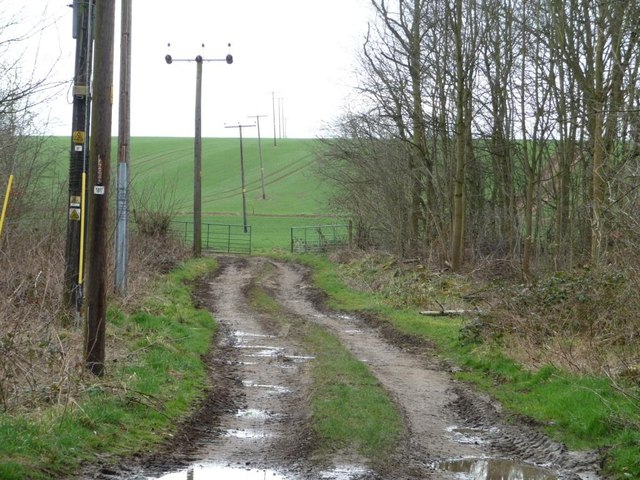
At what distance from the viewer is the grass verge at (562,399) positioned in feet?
28.3

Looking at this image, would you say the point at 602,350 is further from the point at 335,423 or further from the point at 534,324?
the point at 335,423

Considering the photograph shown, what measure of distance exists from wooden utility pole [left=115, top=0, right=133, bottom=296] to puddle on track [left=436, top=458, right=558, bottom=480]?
1093 cm

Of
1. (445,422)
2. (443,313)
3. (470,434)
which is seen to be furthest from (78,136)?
(443,313)

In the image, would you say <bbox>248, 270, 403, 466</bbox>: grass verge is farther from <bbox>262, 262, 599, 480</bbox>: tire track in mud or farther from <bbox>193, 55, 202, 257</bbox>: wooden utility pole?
<bbox>193, 55, 202, 257</bbox>: wooden utility pole

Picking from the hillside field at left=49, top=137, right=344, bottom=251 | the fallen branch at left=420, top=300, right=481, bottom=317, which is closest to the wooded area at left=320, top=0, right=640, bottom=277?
the fallen branch at left=420, top=300, right=481, bottom=317

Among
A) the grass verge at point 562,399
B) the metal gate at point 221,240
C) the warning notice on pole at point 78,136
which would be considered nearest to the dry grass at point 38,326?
the warning notice on pole at point 78,136

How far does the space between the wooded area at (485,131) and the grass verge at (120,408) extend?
10.5 meters

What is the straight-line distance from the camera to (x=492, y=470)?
330 inches

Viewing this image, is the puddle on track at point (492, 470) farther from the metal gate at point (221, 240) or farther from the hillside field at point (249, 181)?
the hillside field at point (249, 181)

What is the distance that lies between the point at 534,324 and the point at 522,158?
52.8 ft

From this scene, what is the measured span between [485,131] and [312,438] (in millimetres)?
23255

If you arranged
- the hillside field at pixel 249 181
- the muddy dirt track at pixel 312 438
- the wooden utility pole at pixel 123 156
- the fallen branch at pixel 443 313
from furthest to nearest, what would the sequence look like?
the hillside field at pixel 249 181 < the fallen branch at pixel 443 313 < the wooden utility pole at pixel 123 156 < the muddy dirt track at pixel 312 438

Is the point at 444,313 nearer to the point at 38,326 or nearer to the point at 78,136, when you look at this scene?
the point at 78,136

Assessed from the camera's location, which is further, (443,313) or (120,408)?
(443,313)
